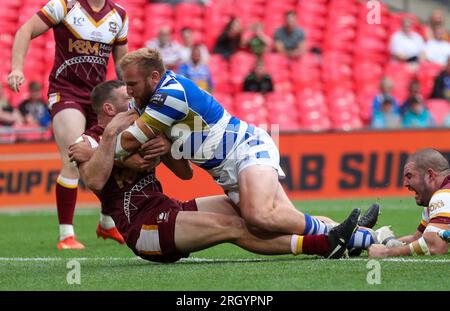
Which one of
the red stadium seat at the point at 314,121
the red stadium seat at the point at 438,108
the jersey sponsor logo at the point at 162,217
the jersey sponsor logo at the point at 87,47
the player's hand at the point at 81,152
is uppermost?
the jersey sponsor logo at the point at 87,47

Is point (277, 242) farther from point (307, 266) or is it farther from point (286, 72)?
point (286, 72)

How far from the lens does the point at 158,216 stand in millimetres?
7047

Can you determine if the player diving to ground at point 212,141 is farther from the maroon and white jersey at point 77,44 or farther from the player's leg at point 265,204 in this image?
the maroon and white jersey at point 77,44

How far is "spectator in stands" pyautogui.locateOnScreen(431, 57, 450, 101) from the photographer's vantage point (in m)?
17.3

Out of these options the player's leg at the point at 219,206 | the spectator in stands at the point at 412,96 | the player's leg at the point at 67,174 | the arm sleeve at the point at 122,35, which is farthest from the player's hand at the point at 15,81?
the spectator in stands at the point at 412,96

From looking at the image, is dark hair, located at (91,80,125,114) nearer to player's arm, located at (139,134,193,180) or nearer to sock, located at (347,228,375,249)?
player's arm, located at (139,134,193,180)

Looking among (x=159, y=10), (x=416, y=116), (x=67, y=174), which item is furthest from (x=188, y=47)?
(x=67, y=174)

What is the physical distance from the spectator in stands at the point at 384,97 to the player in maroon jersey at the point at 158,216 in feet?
31.4

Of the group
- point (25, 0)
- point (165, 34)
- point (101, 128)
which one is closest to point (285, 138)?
point (165, 34)

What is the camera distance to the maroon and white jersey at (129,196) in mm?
7145

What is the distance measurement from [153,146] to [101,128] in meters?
0.68

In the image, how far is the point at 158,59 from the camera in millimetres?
6980

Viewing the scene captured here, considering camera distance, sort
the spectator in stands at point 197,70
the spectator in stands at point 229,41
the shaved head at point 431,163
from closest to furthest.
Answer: the shaved head at point 431,163 → the spectator in stands at point 197,70 → the spectator in stands at point 229,41

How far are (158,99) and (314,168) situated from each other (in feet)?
25.5
